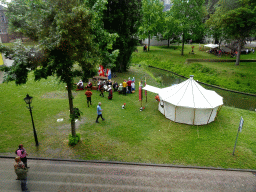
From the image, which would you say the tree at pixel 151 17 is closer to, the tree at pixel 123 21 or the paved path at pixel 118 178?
the tree at pixel 123 21

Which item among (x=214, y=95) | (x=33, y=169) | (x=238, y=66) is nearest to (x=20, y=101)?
(x=33, y=169)

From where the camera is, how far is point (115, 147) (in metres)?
10.0

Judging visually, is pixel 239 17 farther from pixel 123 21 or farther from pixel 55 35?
pixel 55 35

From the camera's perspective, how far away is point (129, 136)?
36.4 ft

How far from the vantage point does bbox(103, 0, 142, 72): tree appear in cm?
2267

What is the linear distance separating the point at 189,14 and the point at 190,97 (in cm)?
2983

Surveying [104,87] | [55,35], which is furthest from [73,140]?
[104,87]

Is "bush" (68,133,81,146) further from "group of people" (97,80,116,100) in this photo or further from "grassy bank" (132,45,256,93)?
"grassy bank" (132,45,256,93)

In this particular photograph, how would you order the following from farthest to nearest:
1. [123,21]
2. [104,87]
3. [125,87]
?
[123,21], [104,87], [125,87]

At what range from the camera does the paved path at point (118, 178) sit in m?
7.50

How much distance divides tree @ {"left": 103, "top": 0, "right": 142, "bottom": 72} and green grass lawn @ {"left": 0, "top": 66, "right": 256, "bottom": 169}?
11135 mm

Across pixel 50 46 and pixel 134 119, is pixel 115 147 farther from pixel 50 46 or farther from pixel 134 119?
pixel 50 46

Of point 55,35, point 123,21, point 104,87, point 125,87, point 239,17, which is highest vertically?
point 239,17

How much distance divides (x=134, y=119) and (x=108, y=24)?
48.8 ft
